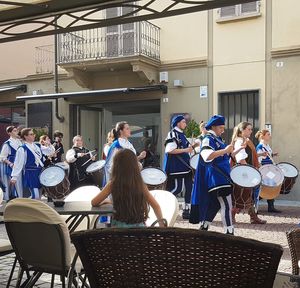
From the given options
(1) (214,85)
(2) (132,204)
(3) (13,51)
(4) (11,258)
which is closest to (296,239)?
(2) (132,204)

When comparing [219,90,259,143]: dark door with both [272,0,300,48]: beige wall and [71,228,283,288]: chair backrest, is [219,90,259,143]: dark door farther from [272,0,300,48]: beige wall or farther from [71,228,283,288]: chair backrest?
[71,228,283,288]: chair backrest

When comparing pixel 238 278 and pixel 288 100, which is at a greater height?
pixel 288 100

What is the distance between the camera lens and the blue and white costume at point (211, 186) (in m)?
6.77

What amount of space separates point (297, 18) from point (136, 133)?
233 inches

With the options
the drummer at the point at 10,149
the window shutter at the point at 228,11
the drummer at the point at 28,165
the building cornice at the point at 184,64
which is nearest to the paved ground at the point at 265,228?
the drummer at the point at 28,165

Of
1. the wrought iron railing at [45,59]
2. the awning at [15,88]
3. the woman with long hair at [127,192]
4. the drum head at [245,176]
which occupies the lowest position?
the drum head at [245,176]

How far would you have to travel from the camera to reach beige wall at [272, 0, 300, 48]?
12914 mm

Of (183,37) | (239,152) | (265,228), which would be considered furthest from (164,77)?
(265,228)

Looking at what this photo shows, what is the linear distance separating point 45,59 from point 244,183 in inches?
484

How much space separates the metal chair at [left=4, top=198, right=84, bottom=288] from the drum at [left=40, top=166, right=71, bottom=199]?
7333 mm

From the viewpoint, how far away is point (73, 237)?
2.05 metres

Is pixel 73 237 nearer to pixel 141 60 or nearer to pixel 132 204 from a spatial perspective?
pixel 132 204

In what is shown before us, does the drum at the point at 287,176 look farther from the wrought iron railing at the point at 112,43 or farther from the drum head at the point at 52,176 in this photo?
the wrought iron railing at the point at 112,43

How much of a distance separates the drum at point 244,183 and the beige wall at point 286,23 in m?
6.11
